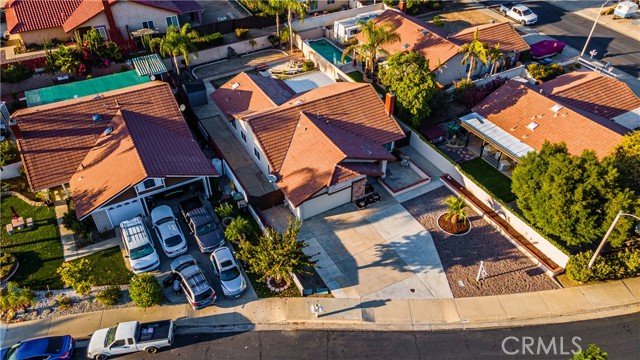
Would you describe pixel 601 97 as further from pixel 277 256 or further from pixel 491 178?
pixel 277 256

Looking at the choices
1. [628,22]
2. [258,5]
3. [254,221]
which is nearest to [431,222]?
[254,221]

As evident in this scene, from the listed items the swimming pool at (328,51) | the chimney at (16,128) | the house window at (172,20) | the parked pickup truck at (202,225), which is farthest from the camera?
the house window at (172,20)

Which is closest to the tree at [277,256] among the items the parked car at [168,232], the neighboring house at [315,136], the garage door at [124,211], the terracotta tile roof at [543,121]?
the neighboring house at [315,136]

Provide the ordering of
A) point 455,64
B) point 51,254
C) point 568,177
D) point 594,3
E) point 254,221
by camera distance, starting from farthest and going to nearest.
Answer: point 594,3, point 455,64, point 254,221, point 51,254, point 568,177

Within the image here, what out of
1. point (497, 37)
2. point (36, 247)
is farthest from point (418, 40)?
point (36, 247)

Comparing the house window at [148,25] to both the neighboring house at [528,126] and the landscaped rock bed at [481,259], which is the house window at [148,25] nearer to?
the neighboring house at [528,126]

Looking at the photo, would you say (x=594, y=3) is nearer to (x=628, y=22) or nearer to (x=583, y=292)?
(x=628, y=22)

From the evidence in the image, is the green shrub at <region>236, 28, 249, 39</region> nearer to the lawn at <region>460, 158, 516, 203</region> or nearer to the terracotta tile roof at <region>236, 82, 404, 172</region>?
the terracotta tile roof at <region>236, 82, 404, 172</region>
